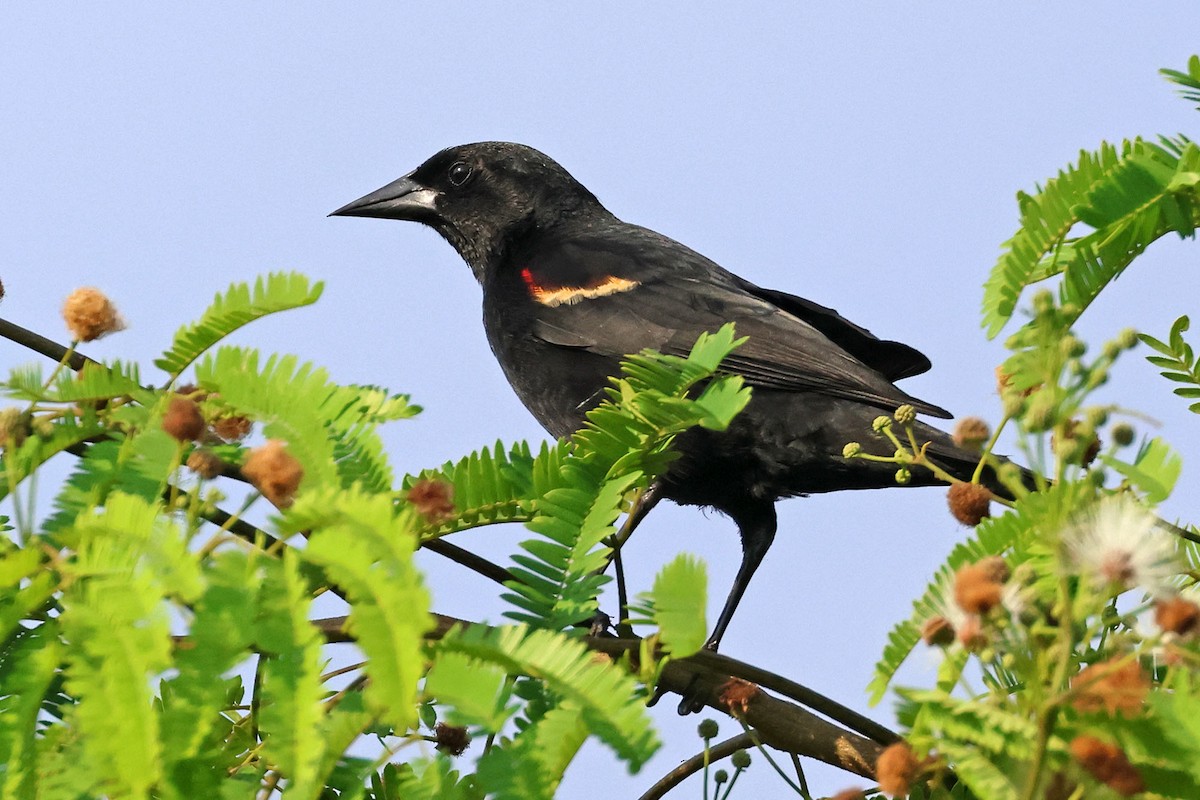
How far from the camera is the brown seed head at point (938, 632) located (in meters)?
1.43

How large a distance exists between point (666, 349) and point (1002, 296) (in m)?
2.07

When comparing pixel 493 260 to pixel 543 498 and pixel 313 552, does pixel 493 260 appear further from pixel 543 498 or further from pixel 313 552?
pixel 313 552

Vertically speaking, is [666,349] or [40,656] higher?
[666,349]

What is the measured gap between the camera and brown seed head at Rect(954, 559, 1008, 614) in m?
1.35

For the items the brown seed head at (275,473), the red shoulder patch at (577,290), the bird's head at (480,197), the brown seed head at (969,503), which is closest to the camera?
the brown seed head at (275,473)

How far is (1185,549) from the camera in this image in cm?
232

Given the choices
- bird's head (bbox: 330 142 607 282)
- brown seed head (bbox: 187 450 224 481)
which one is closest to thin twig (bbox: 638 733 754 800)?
brown seed head (bbox: 187 450 224 481)

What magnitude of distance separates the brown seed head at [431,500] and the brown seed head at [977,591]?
2.10 ft

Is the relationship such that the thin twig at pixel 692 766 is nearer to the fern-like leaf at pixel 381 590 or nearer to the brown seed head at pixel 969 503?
the brown seed head at pixel 969 503

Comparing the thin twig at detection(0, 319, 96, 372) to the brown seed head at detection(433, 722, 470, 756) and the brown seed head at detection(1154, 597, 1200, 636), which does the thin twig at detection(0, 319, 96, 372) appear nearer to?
the brown seed head at detection(433, 722, 470, 756)

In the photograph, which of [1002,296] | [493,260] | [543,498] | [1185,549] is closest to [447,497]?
[543,498]

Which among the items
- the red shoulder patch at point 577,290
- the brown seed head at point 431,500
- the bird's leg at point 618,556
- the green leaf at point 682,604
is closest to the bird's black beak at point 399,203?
the red shoulder patch at point 577,290

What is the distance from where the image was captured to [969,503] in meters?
1.87

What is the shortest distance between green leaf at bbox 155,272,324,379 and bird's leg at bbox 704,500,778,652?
8.98 ft
